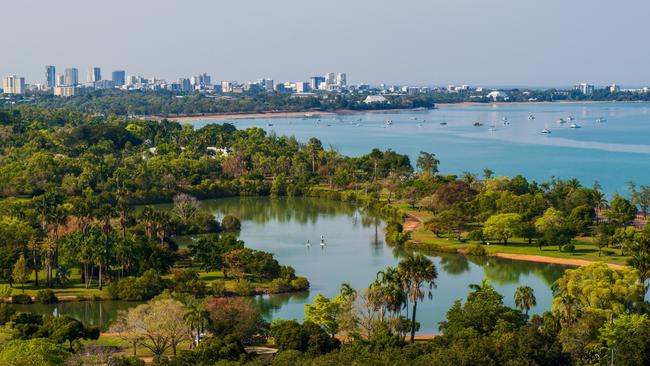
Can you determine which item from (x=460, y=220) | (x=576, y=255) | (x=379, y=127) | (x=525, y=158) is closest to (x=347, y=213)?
(x=460, y=220)

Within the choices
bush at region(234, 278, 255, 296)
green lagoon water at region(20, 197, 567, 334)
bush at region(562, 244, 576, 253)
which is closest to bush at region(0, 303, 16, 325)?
green lagoon water at region(20, 197, 567, 334)

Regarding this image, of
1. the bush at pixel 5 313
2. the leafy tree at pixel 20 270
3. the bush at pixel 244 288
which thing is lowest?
Answer: the bush at pixel 244 288

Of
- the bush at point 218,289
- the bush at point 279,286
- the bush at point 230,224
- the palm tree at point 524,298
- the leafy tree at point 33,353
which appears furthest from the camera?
the bush at point 230,224

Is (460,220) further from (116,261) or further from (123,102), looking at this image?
(123,102)

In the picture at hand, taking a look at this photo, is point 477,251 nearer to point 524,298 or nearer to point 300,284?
point 300,284

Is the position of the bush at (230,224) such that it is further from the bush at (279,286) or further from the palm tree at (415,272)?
the palm tree at (415,272)

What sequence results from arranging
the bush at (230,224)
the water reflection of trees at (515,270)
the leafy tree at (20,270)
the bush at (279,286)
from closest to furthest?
the leafy tree at (20,270) < the bush at (279,286) < the water reflection of trees at (515,270) < the bush at (230,224)

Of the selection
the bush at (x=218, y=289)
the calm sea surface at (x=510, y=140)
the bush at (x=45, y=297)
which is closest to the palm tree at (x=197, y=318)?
the bush at (x=218, y=289)
